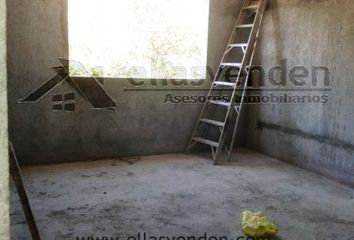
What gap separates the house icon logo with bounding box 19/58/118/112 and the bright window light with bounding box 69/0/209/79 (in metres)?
0.12

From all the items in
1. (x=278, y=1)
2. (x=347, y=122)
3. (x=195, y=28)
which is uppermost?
(x=278, y=1)

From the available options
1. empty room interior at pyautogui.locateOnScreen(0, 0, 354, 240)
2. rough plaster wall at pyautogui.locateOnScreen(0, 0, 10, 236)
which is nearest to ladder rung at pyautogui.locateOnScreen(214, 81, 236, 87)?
empty room interior at pyautogui.locateOnScreen(0, 0, 354, 240)

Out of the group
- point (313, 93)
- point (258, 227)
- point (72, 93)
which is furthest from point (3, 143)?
point (313, 93)

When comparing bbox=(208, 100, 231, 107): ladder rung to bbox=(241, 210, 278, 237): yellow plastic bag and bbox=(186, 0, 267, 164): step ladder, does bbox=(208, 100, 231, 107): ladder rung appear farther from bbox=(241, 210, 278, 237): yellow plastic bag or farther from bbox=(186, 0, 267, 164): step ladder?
bbox=(241, 210, 278, 237): yellow plastic bag

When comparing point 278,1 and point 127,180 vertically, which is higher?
point 278,1

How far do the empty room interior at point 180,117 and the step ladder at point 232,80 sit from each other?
0.02 m

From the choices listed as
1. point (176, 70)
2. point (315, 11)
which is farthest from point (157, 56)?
point (315, 11)

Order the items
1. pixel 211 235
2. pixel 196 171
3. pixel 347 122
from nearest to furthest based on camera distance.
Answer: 1. pixel 211 235
2. pixel 347 122
3. pixel 196 171

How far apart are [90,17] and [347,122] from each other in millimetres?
3339

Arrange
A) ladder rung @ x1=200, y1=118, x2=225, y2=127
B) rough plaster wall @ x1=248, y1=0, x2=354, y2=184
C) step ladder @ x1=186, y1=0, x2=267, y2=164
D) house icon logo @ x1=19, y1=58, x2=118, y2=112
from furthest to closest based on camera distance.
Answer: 1. step ladder @ x1=186, y1=0, x2=267, y2=164
2. ladder rung @ x1=200, y1=118, x2=225, y2=127
3. house icon logo @ x1=19, y1=58, x2=118, y2=112
4. rough plaster wall @ x1=248, y1=0, x2=354, y2=184

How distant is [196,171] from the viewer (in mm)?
4480

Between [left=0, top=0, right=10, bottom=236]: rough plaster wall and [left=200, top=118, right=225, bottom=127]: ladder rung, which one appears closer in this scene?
[left=0, top=0, right=10, bottom=236]: rough plaster wall

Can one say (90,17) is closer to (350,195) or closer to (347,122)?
(347,122)

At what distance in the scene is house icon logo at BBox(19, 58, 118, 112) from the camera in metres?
4.38
